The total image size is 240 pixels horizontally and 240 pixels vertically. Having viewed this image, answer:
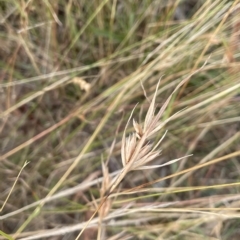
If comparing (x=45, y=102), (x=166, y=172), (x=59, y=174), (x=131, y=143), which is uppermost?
(x=131, y=143)

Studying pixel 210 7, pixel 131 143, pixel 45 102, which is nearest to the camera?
pixel 131 143

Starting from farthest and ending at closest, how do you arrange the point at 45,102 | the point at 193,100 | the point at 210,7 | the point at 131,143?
the point at 45,102 → the point at 193,100 → the point at 210,7 → the point at 131,143

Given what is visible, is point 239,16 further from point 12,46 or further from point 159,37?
point 12,46

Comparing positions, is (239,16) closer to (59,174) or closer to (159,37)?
(159,37)

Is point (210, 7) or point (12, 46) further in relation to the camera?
point (12, 46)

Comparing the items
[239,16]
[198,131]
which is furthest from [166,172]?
[239,16]

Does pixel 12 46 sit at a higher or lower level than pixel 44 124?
higher
